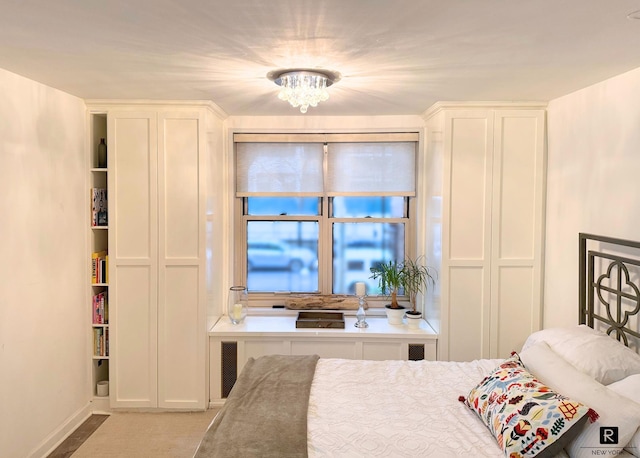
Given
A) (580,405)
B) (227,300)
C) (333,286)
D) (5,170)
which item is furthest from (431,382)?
(5,170)

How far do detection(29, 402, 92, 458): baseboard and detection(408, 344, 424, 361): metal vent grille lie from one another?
8.18 feet

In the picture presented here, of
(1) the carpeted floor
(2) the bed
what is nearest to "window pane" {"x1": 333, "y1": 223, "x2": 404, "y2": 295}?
(2) the bed

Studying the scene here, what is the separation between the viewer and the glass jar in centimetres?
382

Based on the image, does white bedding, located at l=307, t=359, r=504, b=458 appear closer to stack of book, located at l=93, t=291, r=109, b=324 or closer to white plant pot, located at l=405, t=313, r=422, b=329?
white plant pot, located at l=405, t=313, r=422, b=329

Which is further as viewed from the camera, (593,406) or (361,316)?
(361,316)

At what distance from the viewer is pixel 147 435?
10.8 ft

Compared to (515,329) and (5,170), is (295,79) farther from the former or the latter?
(515,329)

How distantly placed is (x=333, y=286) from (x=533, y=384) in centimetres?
238

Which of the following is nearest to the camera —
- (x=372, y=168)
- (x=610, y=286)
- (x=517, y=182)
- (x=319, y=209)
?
(x=610, y=286)

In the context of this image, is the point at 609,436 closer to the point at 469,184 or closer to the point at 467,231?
the point at 467,231

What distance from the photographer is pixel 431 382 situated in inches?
→ 102

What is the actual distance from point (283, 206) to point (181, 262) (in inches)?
43.6

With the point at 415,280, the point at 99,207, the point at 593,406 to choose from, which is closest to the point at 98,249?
the point at 99,207

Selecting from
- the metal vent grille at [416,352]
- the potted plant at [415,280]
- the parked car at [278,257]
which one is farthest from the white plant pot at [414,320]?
the parked car at [278,257]
